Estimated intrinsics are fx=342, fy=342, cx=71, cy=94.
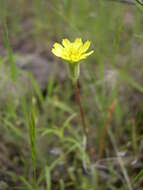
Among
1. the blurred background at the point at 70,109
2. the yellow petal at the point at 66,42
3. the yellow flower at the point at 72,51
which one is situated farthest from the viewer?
the blurred background at the point at 70,109

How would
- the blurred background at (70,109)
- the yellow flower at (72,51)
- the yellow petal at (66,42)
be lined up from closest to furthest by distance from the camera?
the yellow flower at (72,51)
the yellow petal at (66,42)
the blurred background at (70,109)

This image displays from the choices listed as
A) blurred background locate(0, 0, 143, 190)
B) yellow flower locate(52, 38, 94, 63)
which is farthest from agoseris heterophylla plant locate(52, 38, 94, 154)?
blurred background locate(0, 0, 143, 190)

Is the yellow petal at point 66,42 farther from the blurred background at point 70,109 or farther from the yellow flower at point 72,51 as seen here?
the blurred background at point 70,109

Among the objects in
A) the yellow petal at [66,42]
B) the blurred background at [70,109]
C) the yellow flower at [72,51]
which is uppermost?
the yellow petal at [66,42]

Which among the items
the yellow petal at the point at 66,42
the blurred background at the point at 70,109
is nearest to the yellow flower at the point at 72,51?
the yellow petal at the point at 66,42

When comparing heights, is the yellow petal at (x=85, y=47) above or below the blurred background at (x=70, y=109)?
above

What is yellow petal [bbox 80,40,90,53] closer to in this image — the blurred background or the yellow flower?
the yellow flower

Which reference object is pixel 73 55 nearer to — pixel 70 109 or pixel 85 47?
pixel 85 47

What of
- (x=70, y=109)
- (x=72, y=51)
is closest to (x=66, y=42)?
(x=72, y=51)

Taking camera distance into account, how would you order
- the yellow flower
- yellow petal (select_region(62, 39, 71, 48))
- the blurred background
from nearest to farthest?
the yellow flower < yellow petal (select_region(62, 39, 71, 48)) < the blurred background

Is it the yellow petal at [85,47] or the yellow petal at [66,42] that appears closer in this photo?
the yellow petal at [85,47]
